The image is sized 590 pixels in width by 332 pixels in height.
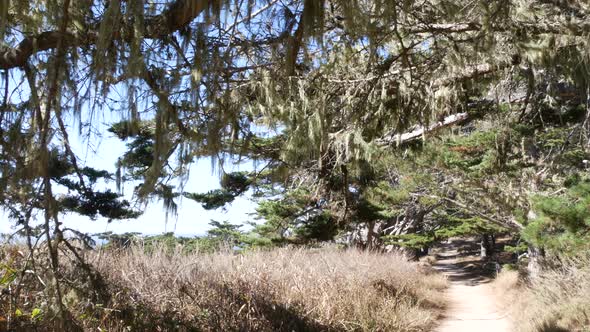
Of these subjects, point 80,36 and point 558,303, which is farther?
point 558,303

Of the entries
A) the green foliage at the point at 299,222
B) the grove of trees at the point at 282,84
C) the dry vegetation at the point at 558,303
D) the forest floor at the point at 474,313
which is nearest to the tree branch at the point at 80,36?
the grove of trees at the point at 282,84

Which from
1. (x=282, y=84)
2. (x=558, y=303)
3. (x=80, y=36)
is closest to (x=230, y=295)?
(x=282, y=84)

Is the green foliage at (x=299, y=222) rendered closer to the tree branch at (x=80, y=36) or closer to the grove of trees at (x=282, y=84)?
the grove of trees at (x=282, y=84)

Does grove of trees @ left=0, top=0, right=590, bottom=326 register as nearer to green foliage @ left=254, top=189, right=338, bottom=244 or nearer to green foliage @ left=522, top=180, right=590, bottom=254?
green foliage @ left=522, top=180, right=590, bottom=254

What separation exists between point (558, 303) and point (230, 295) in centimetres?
611

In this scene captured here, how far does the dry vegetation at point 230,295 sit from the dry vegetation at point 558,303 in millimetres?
1922

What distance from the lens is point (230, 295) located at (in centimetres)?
585

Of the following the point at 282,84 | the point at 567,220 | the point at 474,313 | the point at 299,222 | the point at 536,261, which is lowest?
the point at 474,313

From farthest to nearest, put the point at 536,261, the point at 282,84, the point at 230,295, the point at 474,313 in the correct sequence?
the point at 536,261 → the point at 474,313 → the point at 230,295 → the point at 282,84

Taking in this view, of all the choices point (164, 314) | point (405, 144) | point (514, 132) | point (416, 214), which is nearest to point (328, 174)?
point (405, 144)

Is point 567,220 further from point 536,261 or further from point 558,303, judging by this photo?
point 536,261

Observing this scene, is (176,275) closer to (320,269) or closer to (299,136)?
(299,136)

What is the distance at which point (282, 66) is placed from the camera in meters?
3.87

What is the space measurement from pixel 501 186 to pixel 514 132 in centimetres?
320
